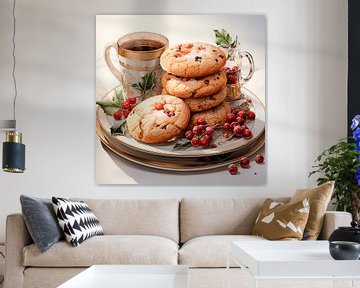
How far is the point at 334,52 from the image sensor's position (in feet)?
15.9

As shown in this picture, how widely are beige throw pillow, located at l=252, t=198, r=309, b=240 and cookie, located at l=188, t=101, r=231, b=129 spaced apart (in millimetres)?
1017

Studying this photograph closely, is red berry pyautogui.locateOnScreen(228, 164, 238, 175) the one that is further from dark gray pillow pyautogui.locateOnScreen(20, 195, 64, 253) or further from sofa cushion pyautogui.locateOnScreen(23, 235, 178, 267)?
dark gray pillow pyautogui.locateOnScreen(20, 195, 64, 253)

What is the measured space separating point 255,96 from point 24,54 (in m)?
1.88

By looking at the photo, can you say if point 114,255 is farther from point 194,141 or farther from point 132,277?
point 194,141

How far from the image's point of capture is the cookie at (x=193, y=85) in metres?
4.72

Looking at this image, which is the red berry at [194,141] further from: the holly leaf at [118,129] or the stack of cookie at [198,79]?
the holly leaf at [118,129]

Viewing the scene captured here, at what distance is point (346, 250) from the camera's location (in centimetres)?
255

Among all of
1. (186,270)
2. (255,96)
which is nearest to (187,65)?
(255,96)

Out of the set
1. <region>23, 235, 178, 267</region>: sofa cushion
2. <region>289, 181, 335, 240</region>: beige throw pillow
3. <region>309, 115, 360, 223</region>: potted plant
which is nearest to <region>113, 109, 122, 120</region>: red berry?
<region>23, 235, 178, 267</region>: sofa cushion

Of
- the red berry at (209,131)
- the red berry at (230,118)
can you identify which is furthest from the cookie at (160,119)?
the red berry at (230,118)

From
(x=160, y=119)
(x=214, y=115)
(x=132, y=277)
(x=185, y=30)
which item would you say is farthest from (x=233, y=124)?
(x=132, y=277)

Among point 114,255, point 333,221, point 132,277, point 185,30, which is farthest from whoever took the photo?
point 185,30

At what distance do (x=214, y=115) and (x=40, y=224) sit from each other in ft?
5.73

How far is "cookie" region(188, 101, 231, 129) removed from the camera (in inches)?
187
